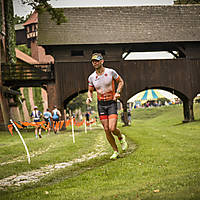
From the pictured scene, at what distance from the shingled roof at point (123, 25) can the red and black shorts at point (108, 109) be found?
21284 millimetres

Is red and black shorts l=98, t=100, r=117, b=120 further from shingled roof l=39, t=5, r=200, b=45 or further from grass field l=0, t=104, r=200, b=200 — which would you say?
shingled roof l=39, t=5, r=200, b=45

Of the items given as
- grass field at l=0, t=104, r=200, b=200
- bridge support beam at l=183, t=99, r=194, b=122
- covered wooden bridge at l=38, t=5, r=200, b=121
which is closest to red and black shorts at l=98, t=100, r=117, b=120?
grass field at l=0, t=104, r=200, b=200

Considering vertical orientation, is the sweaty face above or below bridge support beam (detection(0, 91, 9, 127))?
above

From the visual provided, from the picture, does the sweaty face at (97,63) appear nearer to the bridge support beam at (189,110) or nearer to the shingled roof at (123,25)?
the shingled roof at (123,25)

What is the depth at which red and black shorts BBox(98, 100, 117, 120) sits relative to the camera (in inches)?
311

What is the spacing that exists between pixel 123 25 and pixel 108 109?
23.9 m

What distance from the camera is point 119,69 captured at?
97.3 feet

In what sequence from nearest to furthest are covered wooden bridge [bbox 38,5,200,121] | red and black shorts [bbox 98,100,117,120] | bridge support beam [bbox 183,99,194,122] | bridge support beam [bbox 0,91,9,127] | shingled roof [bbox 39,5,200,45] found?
red and black shorts [bbox 98,100,117,120] < covered wooden bridge [bbox 38,5,200,121] < shingled roof [bbox 39,5,200,45] < bridge support beam [bbox 183,99,194,122] < bridge support beam [bbox 0,91,9,127]

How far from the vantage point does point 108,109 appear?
7949 mm

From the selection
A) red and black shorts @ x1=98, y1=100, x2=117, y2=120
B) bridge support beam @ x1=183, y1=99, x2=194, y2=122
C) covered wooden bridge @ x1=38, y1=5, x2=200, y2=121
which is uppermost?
covered wooden bridge @ x1=38, y1=5, x2=200, y2=121

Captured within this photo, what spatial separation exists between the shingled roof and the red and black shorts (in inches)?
838

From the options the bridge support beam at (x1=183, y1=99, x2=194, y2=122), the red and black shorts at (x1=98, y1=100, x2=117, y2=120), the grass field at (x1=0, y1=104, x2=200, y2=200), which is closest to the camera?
the grass field at (x1=0, y1=104, x2=200, y2=200)

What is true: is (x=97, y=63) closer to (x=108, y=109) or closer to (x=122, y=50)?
(x=108, y=109)

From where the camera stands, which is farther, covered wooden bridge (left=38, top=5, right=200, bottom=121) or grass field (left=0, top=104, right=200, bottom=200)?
covered wooden bridge (left=38, top=5, right=200, bottom=121)
